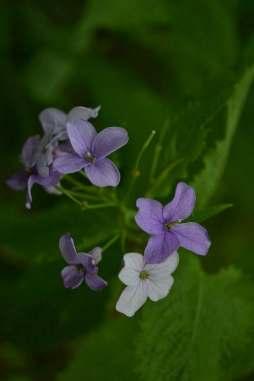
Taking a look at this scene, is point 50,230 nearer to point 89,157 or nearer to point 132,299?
point 89,157

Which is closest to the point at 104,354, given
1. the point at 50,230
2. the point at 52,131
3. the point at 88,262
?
the point at 50,230

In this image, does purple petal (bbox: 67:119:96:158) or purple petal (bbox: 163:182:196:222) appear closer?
purple petal (bbox: 163:182:196:222)

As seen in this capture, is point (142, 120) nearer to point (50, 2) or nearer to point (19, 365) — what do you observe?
point (50, 2)

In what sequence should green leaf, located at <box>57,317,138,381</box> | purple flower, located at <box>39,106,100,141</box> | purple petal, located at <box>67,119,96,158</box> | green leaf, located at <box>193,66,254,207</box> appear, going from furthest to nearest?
green leaf, located at <box>57,317,138,381</box>, green leaf, located at <box>193,66,254,207</box>, purple flower, located at <box>39,106,100,141</box>, purple petal, located at <box>67,119,96,158</box>

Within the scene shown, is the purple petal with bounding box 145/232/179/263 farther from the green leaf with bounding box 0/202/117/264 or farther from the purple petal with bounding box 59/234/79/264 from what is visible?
the green leaf with bounding box 0/202/117/264

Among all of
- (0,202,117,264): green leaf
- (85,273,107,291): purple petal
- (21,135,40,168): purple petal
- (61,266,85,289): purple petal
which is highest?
(21,135,40,168): purple petal

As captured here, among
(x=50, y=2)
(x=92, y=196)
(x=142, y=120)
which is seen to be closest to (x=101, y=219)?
(x=92, y=196)

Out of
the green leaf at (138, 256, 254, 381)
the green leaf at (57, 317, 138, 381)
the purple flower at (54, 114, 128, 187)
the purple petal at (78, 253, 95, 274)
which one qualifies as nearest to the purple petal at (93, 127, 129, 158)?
the purple flower at (54, 114, 128, 187)
